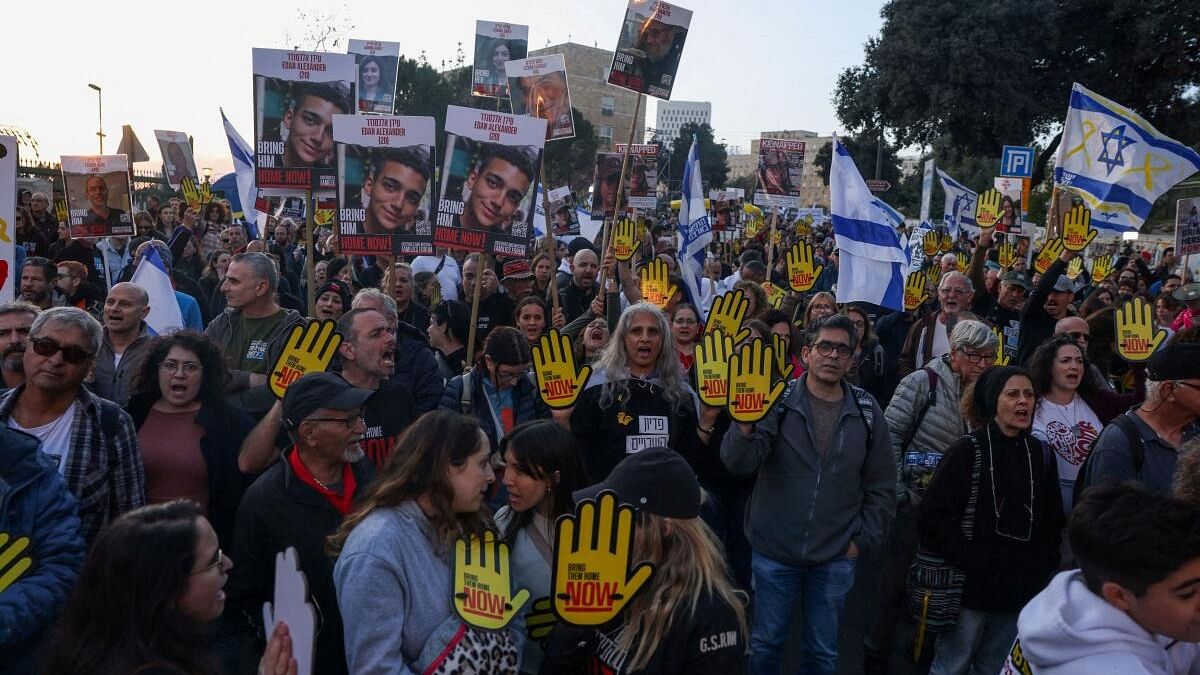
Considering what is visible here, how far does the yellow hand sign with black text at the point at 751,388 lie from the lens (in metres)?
4.04

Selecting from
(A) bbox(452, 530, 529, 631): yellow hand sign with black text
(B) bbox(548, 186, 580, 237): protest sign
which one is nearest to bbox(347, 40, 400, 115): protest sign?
(B) bbox(548, 186, 580, 237): protest sign

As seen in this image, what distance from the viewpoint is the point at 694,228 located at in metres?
10.1

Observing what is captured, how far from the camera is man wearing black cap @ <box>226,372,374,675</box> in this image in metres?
3.08

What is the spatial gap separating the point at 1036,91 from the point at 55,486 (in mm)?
34121

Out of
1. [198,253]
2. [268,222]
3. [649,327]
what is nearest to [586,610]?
[649,327]

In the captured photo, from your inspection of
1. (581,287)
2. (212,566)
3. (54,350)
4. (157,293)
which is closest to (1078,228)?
(581,287)

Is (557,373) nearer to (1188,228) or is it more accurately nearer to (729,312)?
(729,312)

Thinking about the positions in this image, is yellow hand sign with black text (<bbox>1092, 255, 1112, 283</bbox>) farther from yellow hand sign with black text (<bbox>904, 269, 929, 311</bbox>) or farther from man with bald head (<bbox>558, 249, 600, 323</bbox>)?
man with bald head (<bbox>558, 249, 600, 323</bbox>)

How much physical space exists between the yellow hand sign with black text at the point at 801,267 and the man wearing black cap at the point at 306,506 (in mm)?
6383

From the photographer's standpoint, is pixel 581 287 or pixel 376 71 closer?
pixel 581 287

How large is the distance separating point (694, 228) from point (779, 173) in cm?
418

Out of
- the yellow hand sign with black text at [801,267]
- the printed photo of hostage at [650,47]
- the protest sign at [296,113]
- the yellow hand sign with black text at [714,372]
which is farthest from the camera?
the printed photo of hostage at [650,47]

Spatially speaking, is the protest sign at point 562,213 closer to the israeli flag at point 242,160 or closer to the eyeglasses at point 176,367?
the israeli flag at point 242,160

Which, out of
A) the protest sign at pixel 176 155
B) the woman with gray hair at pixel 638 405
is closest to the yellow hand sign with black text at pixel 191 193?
the protest sign at pixel 176 155
